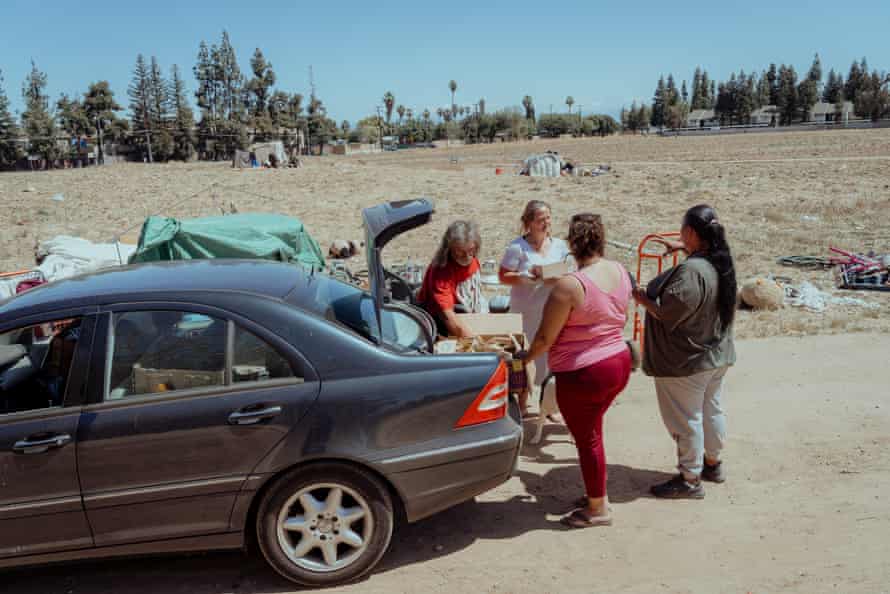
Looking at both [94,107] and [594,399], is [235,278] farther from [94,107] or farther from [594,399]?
[94,107]

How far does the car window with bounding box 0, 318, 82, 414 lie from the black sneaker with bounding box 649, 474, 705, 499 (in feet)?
11.3

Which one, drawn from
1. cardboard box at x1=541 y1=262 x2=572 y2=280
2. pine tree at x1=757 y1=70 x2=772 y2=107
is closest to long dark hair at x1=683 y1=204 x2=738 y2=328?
cardboard box at x1=541 y1=262 x2=572 y2=280

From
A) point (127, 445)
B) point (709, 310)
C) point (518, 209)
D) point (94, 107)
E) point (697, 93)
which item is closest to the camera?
point (127, 445)

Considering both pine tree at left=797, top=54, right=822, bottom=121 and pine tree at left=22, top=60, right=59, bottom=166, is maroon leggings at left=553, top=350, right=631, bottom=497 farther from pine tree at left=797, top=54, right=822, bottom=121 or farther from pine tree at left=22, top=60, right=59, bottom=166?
pine tree at left=797, top=54, right=822, bottom=121

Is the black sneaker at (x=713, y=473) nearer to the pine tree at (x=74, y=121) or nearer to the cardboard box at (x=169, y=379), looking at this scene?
the cardboard box at (x=169, y=379)

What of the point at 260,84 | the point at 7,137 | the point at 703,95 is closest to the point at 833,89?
the point at 703,95

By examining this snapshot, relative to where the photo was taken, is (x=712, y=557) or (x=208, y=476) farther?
(x=712, y=557)

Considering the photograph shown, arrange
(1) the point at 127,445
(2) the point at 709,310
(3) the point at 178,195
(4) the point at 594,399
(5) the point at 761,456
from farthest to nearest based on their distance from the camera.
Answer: (3) the point at 178,195 < (5) the point at 761,456 < (2) the point at 709,310 < (4) the point at 594,399 < (1) the point at 127,445

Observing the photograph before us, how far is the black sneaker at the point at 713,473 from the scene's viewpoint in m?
4.59

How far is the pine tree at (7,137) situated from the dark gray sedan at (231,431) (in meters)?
61.5

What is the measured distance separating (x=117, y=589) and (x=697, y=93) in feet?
594

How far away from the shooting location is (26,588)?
366 centimetres

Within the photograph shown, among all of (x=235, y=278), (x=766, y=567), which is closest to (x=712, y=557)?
(x=766, y=567)

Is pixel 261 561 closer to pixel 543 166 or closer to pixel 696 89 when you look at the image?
pixel 543 166
